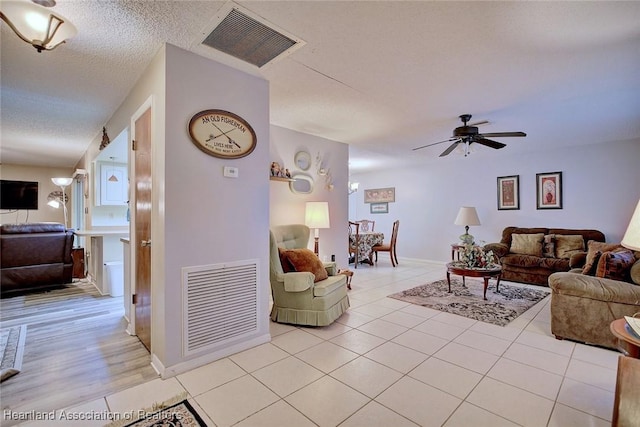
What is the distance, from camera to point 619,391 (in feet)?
3.55

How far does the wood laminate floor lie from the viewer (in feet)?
6.21

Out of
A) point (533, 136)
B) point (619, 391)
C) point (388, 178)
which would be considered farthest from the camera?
point (388, 178)

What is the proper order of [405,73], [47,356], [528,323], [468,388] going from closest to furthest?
[468,388], [47,356], [405,73], [528,323]

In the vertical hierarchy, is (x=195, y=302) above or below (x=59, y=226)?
below

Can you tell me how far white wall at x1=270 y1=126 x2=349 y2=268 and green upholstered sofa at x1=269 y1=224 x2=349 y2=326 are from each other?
43.8 inches

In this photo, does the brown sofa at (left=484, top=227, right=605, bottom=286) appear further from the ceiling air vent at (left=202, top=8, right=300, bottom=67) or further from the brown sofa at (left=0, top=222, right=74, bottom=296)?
the brown sofa at (left=0, top=222, right=74, bottom=296)

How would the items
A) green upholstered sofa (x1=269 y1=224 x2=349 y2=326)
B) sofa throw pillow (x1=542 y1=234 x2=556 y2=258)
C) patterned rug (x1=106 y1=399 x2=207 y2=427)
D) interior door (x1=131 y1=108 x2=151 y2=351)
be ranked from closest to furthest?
patterned rug (x1=106 y1=399 x2=207 y2=427) → interior door (x1=131 y1=108 x2=151 y2=351) → green upholstered sofa (x1=269 y1=224 x2=349 y2=326) → sofa throw pillow (x1=542 y1=234 x2=556 y2=258)

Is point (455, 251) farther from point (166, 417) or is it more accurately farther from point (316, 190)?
point (166, 417)

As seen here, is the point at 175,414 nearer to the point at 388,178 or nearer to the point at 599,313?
the point at 599,313

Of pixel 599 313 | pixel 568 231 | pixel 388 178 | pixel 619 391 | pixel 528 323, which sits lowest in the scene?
pixel 528 323

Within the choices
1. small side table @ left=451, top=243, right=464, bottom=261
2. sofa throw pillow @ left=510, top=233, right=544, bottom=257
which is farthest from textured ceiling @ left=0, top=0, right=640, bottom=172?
small side table @ left=451, top=243, right=464, bottom=261

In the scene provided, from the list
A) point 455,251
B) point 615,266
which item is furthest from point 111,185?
point 455,251

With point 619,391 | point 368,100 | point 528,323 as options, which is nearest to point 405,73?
point 368,100

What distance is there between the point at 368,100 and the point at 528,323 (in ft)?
9.73
